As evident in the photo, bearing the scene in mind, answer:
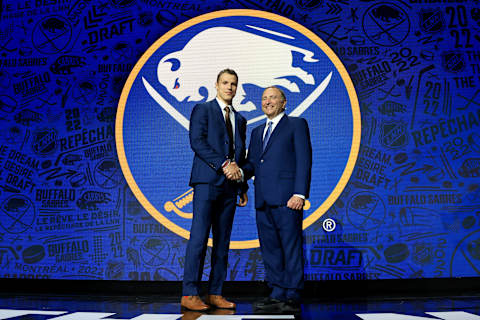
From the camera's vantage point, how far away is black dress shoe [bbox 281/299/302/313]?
6.95ft

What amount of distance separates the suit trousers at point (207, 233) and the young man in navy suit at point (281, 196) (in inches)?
8.0

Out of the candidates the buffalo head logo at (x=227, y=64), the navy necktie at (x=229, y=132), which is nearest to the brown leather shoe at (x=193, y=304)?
the navy necktie at (x=229, y=132)

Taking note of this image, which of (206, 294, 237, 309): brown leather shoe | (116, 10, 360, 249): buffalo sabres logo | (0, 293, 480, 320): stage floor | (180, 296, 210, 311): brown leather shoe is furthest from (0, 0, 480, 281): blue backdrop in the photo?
(180, 296, 210, 311): brown leather shoe

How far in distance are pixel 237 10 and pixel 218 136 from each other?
5.24 ft

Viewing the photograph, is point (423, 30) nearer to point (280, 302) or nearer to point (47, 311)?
point (280, 302)

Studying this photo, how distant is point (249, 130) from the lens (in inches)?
129

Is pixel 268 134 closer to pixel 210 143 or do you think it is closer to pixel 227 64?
pixel 210 143

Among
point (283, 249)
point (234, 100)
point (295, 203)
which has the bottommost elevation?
point (283, 249)

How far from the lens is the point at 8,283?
11.0 feet

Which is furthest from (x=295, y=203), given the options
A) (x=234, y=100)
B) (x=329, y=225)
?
(x=234, y=100)

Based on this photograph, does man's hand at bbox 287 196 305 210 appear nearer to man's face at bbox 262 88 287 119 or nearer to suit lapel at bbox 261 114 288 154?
suit lapel at bbox 261 114 288 154

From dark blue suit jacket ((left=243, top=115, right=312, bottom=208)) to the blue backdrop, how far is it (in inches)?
38.5

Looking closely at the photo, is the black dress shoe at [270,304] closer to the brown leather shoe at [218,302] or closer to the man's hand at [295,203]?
the brown leather shoe at [218,302]

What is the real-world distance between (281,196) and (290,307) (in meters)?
0.62
